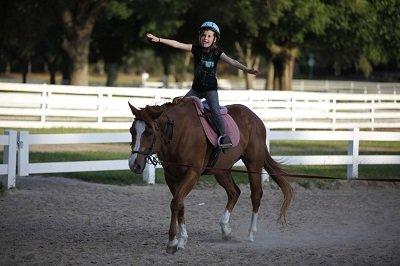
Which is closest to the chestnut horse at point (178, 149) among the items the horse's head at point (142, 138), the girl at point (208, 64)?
the horse's head at point (142, 138)

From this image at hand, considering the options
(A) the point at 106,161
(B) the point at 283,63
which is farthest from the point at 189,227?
(B) the point at 283,63

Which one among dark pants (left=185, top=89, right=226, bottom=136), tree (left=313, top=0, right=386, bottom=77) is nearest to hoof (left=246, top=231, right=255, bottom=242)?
dark pants (left=185, top=89, right=226, bottom=136)

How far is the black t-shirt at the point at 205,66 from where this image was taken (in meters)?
9.04

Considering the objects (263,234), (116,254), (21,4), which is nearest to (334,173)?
(263,234)

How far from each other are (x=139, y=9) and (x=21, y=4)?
579 cm

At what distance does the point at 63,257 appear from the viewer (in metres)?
8.04

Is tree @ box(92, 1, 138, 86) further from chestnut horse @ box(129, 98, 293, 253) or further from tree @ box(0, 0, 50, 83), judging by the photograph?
chestnut horse @ box(129, 98, 293, 253)

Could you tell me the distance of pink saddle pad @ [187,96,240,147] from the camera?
29.7ft

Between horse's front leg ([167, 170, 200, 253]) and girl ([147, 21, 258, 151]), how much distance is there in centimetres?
69

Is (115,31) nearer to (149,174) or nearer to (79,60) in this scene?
(79,60)

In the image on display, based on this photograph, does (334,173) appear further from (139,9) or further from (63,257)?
(139,9)

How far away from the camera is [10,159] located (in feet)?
42.4

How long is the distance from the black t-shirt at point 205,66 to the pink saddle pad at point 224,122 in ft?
0.76

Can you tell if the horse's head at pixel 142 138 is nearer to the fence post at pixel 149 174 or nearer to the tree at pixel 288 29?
the fence post at pixel 149 174
